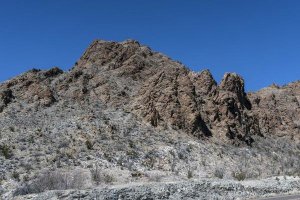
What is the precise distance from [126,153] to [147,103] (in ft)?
29.4

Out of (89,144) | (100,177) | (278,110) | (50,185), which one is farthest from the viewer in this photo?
(278,110)

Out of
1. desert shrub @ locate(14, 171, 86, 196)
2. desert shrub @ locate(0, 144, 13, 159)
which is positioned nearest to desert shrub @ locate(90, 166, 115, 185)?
desert shrub @ locate(14, 171, 86, 196)

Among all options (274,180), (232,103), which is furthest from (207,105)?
(274,180)

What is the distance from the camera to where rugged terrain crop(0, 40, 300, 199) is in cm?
3653

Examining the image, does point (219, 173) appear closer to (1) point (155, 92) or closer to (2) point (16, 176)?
(1) point (155, 92)

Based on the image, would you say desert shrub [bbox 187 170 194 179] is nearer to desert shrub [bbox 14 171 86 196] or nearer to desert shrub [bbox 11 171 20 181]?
desert shrub [bbox 14 171 86 196]

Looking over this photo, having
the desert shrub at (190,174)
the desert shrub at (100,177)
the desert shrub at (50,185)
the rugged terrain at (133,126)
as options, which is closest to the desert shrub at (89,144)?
the rugged terrain at (133,126)

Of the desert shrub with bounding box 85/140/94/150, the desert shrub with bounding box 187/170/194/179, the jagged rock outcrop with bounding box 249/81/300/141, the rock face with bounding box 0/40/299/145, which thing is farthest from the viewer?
the jagged rock outcrop with bounding box 249/81/300/141

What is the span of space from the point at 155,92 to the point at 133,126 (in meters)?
5.63

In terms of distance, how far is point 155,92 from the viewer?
49750 mm

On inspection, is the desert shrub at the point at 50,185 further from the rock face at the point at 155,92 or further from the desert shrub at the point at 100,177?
the rock face at the point at 155,92

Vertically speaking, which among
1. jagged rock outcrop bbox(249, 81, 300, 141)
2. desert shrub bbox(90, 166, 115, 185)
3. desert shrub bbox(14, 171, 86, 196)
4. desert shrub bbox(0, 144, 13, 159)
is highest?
jagged rock outcrop bbox(249, 81, 300, 141)

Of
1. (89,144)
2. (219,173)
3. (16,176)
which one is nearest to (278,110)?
(219,173)

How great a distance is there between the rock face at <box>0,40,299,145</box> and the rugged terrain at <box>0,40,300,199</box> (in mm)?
107
